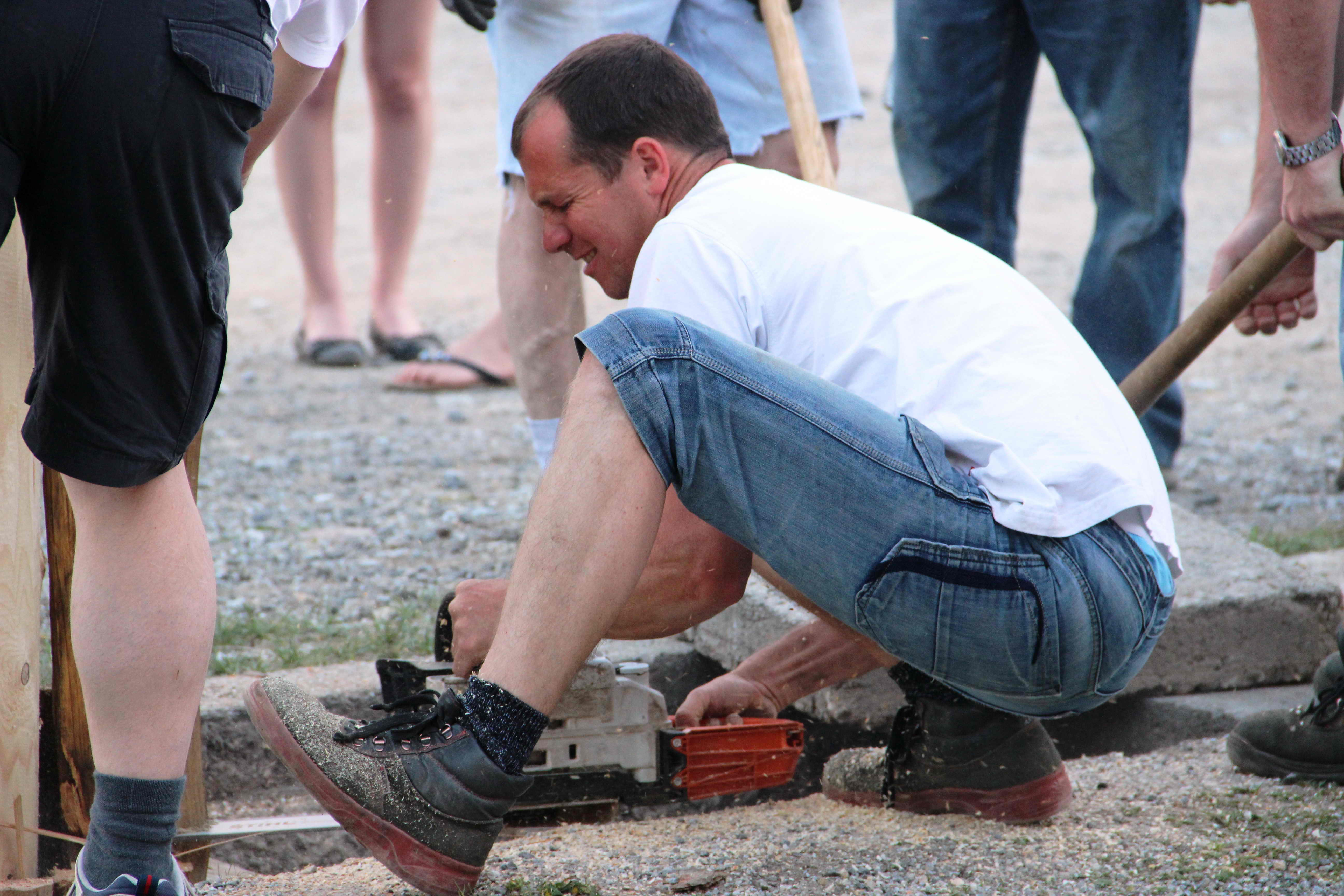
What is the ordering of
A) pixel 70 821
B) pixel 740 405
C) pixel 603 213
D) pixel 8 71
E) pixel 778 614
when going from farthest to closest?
1. pixel 778 614
2. pixel 70 821
3. pixel 603 213
4. pixel 740 405
5. pixel 8 71

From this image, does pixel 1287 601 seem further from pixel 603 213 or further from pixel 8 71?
pixel 8 71

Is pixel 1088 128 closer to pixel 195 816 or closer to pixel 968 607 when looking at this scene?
pixel 968 607

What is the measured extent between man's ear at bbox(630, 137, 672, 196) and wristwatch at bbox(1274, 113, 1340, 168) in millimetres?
1060

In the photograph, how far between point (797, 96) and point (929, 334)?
1.13 m

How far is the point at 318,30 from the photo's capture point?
6.51 feet

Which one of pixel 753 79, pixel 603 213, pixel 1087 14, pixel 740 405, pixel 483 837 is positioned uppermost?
pixel 1087 14

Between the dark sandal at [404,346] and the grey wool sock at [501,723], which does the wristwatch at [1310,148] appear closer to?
the grey wool sock at [501,723]

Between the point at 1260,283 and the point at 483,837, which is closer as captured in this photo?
the point at 483,837

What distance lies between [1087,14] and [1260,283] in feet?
4.13

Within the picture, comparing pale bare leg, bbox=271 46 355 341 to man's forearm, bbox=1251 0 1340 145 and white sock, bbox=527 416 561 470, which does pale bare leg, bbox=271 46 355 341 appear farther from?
man's forearm, bbox=1251 0 1340 145

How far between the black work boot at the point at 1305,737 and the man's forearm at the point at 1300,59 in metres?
0.91

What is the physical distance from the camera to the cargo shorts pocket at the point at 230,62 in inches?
60.1

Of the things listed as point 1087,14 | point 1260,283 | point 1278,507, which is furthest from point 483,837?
point 1278,507

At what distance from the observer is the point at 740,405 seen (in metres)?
1.80
